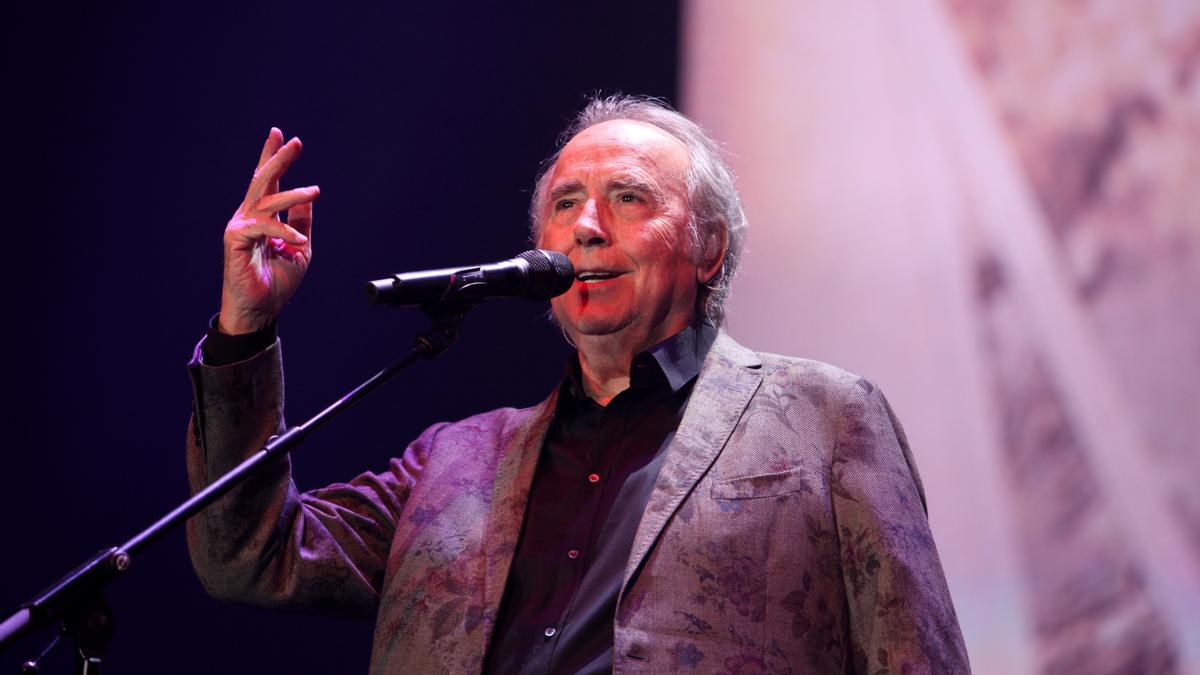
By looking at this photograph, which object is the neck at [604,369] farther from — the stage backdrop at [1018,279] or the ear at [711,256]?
the stage backdrop at [1018,279]

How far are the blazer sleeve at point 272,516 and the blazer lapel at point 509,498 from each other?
8.3 inches

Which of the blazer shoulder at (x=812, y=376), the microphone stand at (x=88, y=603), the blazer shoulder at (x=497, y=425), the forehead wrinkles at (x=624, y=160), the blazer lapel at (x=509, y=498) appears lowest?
the microphone stand at (x=88, y=603)

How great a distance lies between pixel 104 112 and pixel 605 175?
4.32ft

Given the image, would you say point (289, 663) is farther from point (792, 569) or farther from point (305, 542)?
point (792, 569)

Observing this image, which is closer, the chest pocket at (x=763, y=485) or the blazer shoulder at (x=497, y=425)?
the chest pocket at (x=763, y=485)

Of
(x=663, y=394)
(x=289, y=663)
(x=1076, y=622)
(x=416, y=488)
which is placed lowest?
(x=289, y=663)

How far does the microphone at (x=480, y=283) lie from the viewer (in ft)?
4.99

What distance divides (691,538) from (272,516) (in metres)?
0.69

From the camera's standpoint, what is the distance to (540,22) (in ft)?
10.0

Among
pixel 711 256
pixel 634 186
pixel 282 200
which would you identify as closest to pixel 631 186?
pixel 634 186

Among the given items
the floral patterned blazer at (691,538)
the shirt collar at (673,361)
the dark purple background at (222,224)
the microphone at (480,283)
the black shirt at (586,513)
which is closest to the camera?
the microphone at (480,283)

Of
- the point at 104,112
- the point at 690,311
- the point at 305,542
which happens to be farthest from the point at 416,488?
the point at 104,112

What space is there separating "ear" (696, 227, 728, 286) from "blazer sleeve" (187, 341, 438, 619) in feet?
1.97

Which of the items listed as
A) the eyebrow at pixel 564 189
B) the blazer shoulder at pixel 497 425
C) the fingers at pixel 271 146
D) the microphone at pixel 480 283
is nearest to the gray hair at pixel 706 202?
the eyebrow at pixel 564 189
